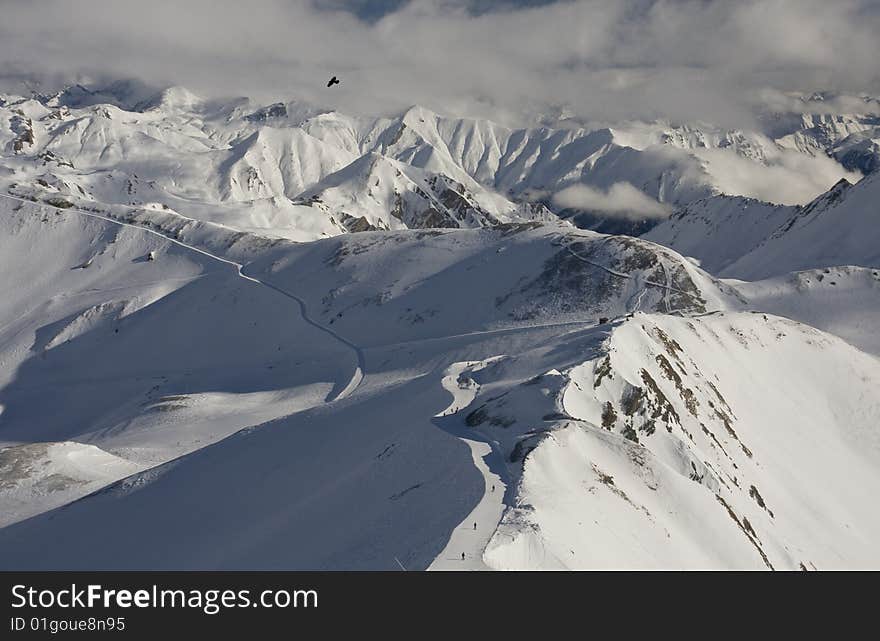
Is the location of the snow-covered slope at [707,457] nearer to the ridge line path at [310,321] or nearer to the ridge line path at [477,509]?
the ridge line path at [477,509]

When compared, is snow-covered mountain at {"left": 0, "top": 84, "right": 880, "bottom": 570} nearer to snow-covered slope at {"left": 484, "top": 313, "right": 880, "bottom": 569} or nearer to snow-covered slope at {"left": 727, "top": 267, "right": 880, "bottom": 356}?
snow-covered slope at {"left": 484, "top": 313, "right": 880, "bottom": 569}

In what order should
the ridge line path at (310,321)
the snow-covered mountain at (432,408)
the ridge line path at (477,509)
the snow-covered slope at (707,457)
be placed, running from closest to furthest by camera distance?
the ridge line path at (477,509)
the snow-covered slope at (707,457)
the snow-covered mountain at (432,408)
the ridge line path at (310,321)

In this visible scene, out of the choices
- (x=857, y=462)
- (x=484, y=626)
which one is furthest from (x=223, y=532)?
(x=857, y=462)

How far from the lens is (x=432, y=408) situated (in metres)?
63.5

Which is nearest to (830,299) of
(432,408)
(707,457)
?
(707,457)

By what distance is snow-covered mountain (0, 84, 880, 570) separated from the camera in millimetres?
43688

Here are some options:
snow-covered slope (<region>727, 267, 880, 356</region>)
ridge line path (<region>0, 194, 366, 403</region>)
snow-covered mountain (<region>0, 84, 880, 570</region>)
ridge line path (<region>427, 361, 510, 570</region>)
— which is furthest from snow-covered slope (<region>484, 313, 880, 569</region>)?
ridge line path (<region>0, 194, 366, 403</region>)

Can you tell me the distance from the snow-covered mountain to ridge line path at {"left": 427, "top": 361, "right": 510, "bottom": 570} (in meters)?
0.19

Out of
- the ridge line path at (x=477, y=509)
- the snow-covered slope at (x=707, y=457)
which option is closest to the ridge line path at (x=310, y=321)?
the ridge line path at (x=477, y=509)

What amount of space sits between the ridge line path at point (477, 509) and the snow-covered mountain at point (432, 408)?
7.4 inches

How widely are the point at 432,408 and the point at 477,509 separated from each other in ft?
89.5

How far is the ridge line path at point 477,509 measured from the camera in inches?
1165

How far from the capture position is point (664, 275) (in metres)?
134

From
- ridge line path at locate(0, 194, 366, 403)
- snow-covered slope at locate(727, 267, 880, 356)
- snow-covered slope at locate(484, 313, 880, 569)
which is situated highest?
snow-covered slope at locate(484, 313, 880, 569)
